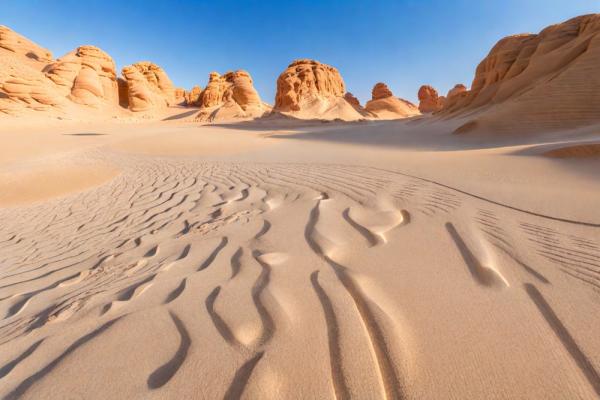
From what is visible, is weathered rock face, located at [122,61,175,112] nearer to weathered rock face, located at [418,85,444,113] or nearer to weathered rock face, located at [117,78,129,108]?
weathered rock face, located at [117,78,129,108]

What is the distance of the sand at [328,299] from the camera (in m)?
0.87

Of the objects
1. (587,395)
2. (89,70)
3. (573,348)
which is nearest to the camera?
(587,395)

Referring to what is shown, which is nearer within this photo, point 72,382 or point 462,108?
point 72,382

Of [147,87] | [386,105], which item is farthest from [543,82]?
[147,87]

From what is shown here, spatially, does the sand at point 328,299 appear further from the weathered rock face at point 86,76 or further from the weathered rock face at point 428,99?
the weathered rock face at point 428,99

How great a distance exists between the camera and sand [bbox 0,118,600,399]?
2.84 ft

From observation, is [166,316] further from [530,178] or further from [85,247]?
[530,178]

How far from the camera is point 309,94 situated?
3784 cm

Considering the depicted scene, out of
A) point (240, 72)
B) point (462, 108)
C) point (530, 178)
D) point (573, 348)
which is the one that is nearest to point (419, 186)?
point (530, 178)

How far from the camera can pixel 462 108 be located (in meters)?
16.4

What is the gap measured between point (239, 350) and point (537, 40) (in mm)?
20821

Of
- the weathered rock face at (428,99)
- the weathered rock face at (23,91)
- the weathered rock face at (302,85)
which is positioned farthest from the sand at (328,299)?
the weathered rock face at (428,99)

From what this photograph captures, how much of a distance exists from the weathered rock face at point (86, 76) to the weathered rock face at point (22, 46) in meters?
4.98

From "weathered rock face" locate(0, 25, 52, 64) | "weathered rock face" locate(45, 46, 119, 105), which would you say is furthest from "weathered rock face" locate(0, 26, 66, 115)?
"weathered rock face" locate(0, 25, 52, 64)
